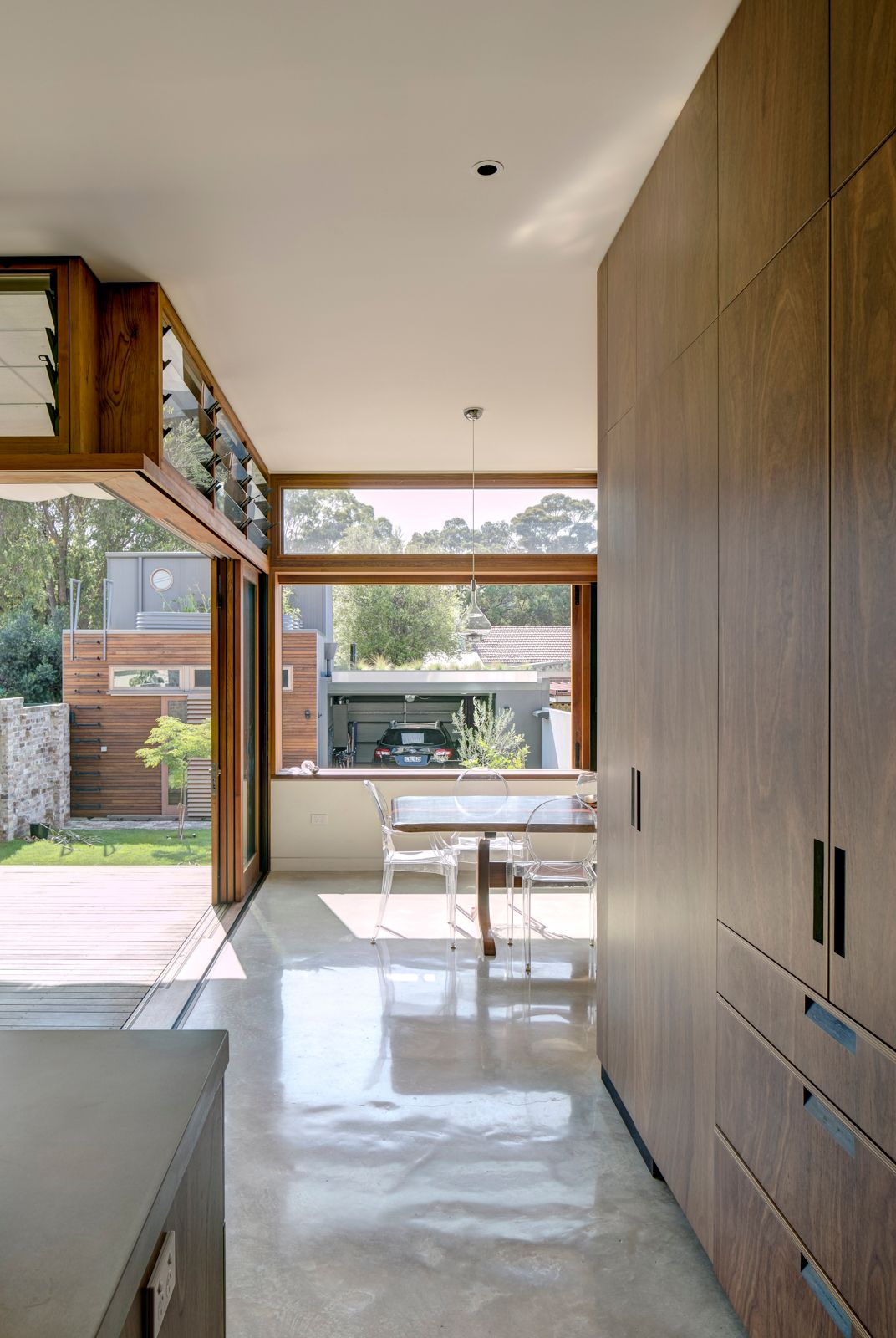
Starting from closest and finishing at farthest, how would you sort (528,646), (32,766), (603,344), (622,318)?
(622,318) → (603,344) → (528,646) → (32,766)

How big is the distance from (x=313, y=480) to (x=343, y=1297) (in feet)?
16.5

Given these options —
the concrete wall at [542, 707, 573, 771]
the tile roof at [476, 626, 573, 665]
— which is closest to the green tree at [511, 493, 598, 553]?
the tile roof at [476, 626, 573, 665]

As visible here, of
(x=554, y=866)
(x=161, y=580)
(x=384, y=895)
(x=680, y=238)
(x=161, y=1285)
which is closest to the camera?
(x=161, y=1285)

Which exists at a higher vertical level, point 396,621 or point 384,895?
point 396,621

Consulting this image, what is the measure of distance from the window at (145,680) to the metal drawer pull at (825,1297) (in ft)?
28.7

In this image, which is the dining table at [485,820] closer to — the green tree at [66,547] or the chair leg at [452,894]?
the chair leg at [452,894]

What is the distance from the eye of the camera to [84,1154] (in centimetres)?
100

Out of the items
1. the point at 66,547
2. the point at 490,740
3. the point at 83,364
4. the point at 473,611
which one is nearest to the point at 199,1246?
the point at 83,364

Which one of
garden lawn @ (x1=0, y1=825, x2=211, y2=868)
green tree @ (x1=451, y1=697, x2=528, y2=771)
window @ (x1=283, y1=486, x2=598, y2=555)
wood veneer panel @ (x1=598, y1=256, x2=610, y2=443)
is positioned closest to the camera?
wood veneer panel @ (x1=598, y1=256, x2=610, y2=443)

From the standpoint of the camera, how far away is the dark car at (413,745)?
23.1 ft

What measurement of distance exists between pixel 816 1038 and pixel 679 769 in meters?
0.84

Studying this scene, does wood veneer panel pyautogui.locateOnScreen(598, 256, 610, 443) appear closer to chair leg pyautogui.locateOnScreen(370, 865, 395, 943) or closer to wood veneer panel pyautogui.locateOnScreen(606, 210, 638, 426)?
wood veneer panel pyautogui.locateOnScreen(606, 210, 638, 426)

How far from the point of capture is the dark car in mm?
7043

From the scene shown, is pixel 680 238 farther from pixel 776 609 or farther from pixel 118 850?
pixel 118 850
